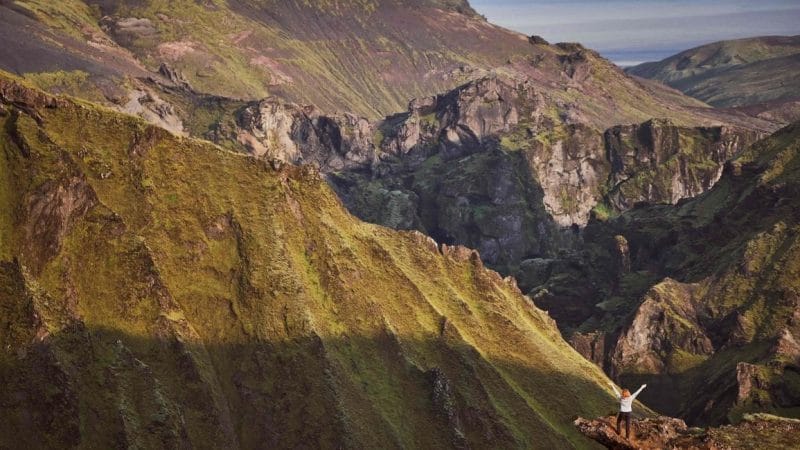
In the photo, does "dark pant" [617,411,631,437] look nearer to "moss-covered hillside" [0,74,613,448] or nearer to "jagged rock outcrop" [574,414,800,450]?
"jagged rock outcrop" [574,414,800,450]

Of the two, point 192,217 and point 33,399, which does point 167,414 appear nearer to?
point 33,399

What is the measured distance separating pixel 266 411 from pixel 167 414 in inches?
904

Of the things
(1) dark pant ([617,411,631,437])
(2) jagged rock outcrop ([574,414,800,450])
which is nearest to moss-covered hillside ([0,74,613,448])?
(2) jagged rock outcrop ([574,414,800,450])

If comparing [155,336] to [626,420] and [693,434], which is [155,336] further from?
[626,420]

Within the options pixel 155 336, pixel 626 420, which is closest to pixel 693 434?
pixel 626 420

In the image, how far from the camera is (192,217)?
199 m

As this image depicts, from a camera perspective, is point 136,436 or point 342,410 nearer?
point 136,436

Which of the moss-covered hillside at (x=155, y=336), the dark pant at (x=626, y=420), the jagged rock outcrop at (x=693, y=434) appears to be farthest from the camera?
the moss-covered hillside at (x=155, y=336)

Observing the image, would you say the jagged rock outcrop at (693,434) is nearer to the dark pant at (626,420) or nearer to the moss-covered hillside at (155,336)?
the dark pant at (626,420)

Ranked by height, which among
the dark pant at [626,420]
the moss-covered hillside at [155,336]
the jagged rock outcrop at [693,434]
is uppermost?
the dark pant at [626,420]

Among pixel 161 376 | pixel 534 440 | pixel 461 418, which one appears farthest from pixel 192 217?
pixel 534 440

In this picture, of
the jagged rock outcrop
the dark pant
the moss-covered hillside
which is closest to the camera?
the dark pant

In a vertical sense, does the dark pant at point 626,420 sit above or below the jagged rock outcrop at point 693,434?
above

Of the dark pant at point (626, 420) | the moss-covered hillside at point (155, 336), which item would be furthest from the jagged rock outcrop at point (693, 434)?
the moss-covered hillside at point (155, 336)
